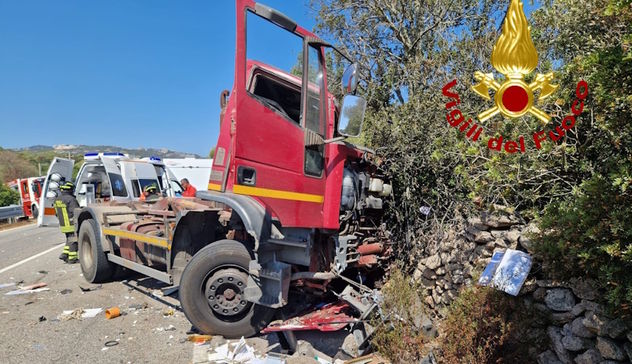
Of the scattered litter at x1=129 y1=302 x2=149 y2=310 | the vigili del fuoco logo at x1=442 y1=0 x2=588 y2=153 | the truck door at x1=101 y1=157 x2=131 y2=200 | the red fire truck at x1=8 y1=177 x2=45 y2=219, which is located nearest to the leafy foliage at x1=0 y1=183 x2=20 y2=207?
the red fire truck at x1=8 y1=177 x2=45 y2=219

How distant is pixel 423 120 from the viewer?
4.91 metres

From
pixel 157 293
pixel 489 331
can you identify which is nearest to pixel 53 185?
pixel 157 293

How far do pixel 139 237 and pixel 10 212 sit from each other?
16699mm

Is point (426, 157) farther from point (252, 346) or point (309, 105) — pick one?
point (252, 346)

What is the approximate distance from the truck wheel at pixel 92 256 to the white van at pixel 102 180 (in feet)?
8.13

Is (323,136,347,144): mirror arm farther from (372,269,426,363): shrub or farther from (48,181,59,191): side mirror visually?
(48,181,59,191): side mirror

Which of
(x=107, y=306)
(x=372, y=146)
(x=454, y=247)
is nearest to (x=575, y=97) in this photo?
(x=454, y=247)

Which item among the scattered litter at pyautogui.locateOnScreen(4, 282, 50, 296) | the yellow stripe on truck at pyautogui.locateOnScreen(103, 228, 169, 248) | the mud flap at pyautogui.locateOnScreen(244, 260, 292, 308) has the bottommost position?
the scattered litter at pyautogui.locateOnScreen(4, 282, 50, 296)

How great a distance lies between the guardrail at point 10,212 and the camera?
16.5 meters

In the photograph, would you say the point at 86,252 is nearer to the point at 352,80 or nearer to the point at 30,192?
the point at 352,80

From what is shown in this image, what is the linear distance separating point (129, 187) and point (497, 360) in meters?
9.00

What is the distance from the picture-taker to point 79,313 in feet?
16.3

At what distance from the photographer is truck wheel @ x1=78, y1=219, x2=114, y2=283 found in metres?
6.25

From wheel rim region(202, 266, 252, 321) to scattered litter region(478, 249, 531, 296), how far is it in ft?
7.80
